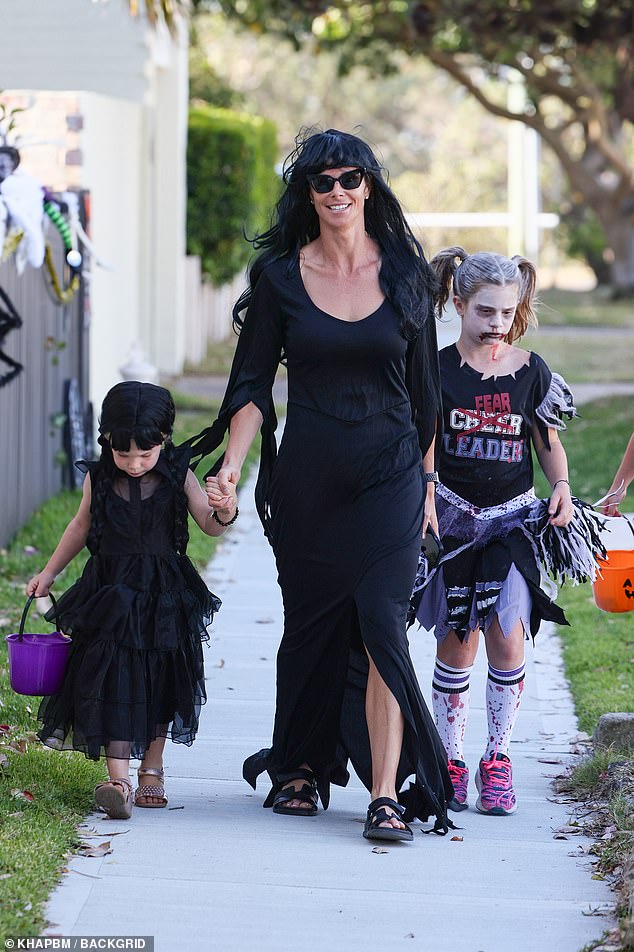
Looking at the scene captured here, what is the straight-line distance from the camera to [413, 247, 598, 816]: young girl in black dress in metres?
4.75

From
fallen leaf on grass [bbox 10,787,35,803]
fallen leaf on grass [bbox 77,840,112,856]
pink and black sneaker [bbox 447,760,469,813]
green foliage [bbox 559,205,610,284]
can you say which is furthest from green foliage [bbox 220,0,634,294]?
fallen leaf on grass [bbox 77,840,112,856]

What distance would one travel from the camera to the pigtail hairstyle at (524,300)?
488 centimetres

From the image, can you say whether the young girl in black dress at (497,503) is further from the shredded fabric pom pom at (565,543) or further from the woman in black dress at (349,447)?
the woman in black dress at (349,447)

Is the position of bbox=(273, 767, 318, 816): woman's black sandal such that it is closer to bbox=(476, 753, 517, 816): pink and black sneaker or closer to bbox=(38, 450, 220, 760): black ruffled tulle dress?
bbox=(38, 450, 220, 760): black ruffled tulle dress

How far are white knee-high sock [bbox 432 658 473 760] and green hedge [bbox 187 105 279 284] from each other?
13.7 metres

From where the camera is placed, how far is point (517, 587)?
4781 mm

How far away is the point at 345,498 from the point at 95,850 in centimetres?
119

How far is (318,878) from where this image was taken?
398cm

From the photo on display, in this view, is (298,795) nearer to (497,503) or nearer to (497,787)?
(497,787)

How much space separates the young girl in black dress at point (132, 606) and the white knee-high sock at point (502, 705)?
3.02 ft

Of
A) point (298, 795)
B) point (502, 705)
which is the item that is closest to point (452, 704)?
point (502, 705)

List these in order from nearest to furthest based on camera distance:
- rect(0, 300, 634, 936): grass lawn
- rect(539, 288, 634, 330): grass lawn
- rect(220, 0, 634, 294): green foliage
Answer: rect(0, 300, 634, 936): grass lawn
rect(220, 0, 634, 294): green foliage
rect(539, 288, 634, 330): grass lawn

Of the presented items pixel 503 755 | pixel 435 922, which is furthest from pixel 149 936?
pixel 503 755

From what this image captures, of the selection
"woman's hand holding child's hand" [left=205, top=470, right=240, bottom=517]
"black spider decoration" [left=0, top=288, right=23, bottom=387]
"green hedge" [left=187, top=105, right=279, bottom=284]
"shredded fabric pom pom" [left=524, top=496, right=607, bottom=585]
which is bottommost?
"shredded fabric pom pom" [left=524, top=496, right=607, bottom=585]
